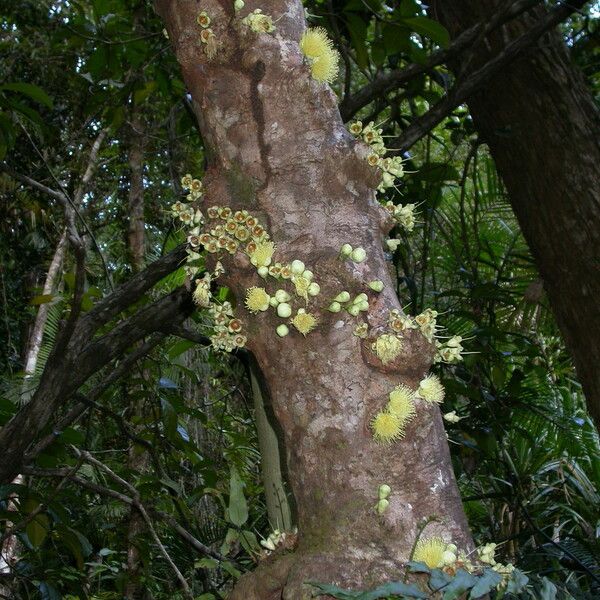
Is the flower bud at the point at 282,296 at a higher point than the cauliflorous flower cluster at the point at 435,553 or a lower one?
higher

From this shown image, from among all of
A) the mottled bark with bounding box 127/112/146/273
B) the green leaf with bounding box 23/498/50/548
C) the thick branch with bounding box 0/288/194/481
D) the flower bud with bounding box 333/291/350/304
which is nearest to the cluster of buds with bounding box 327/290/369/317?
the flower bud with bounding box 333/291/350/304

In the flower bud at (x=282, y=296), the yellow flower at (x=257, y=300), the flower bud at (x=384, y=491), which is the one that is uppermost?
the yellow flower at (x=257, y=300)

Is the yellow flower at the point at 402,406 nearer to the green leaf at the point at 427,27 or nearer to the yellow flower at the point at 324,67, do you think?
the yellow flower at the point at 324,67

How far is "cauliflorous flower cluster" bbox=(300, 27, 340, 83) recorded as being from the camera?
0.92m

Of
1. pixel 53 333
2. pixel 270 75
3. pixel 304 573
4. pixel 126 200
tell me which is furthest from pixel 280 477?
pixel 126 200

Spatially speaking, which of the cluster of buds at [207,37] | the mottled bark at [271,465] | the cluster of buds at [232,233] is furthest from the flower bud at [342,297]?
the mottled bark at [271,465]

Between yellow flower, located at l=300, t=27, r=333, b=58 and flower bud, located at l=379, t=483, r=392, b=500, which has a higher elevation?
yellow flower, located at l=300, t=27, r=333, b=58

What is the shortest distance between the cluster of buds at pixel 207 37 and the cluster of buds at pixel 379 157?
0.20 m

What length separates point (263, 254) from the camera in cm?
85

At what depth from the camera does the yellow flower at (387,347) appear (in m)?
0.80

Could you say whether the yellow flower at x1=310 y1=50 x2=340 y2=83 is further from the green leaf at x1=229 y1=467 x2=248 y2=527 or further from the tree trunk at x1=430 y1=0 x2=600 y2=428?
the tree trunk at x1=430 y1=0 x2=600 y2=428

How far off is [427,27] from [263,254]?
41.9 inches

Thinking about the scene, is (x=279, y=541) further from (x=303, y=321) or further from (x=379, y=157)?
(x=379, y=157)

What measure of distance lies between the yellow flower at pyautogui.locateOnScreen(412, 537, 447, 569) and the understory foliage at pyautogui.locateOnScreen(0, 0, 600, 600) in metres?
0.03
